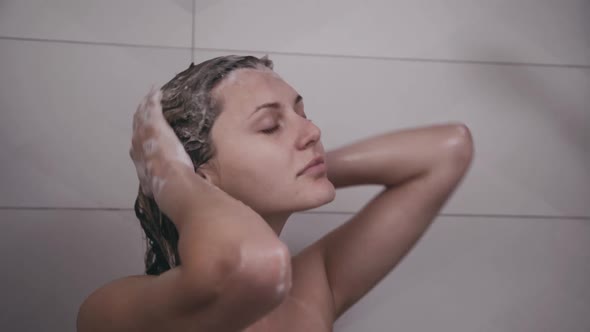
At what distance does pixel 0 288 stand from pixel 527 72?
1368 mm

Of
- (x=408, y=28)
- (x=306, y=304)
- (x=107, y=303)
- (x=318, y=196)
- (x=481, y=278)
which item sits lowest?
(x=481, y=278)

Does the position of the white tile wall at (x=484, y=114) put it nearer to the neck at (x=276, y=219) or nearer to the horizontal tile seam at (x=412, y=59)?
the horizontal tile seam at (x=412, y=59)

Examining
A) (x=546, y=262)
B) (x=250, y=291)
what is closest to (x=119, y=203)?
(x=250, y=291)

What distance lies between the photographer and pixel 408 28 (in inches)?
57.5

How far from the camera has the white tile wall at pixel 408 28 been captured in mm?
1390

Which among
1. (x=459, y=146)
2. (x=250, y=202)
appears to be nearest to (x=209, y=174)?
(x=250, y=202)

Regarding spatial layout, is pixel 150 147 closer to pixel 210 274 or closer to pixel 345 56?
pixel 210 274

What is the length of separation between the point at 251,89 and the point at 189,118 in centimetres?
11

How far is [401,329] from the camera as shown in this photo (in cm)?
135

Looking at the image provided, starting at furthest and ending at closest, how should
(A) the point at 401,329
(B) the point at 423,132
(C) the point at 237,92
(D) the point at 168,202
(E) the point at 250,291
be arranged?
(A) the point at 401,329 → (B) the point at 423,132 → (C) the point at 237,92 → (D) the point at 168,202 → (E) the point at 250,291

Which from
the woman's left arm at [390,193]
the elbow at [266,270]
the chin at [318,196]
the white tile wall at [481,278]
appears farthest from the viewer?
the white tile wall at [481,278]

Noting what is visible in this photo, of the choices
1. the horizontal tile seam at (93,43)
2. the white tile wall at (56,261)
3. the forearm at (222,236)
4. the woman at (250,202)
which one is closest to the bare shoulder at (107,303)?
the woman at (250,202)

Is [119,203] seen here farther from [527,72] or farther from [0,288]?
[527,72]

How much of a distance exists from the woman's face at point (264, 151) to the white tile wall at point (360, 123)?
50 centimetres
